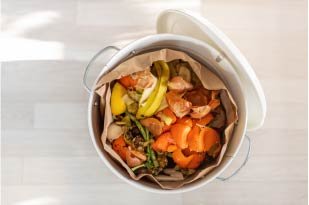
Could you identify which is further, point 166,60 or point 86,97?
point 86,97

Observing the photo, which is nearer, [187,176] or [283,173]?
[187,176]

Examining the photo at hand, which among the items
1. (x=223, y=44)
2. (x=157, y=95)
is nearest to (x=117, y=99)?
(x=157, y=95)

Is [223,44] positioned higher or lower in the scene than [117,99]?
higher

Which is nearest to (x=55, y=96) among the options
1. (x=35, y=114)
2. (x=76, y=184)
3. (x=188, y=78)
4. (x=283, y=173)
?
(x=35, y=114)

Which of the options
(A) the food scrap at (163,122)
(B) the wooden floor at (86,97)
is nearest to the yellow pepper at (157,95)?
(A) the food scrap at (163,122)

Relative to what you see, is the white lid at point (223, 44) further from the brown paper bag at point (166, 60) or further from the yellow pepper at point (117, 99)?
the yellow pepper at point (117, 99)

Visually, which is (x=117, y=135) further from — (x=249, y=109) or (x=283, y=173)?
(x=283, y=173)

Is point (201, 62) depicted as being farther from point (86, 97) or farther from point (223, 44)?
point (86, 97)
